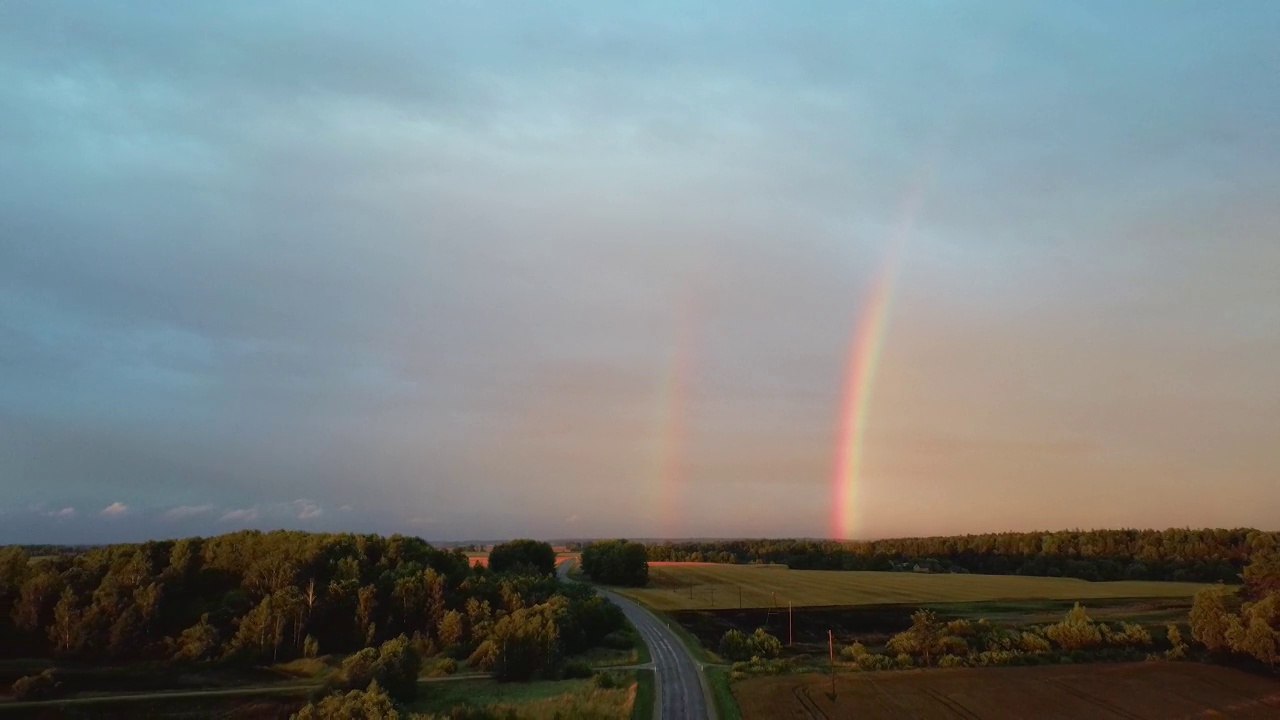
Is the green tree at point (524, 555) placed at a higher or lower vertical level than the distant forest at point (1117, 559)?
higher

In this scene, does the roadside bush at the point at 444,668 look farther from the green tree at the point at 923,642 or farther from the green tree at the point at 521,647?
the green tree at the point at 923,642

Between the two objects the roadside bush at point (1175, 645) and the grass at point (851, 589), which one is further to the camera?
the grass at point (851, 589)

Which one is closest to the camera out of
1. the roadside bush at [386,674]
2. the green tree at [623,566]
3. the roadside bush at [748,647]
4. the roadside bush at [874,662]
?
the roadside bush at [386,674]

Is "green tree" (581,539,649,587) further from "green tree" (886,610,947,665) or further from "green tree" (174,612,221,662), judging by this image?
"green tree" (174,612,221,662)

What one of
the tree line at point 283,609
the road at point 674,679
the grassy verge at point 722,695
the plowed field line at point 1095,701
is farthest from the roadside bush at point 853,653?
the tree line at point 283,609

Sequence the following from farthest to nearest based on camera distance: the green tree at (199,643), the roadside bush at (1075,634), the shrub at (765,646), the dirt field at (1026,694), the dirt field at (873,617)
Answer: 1. the dirt field at (873,617)
2. the roadside bush at (1075,634)
3. the shrub at (765,646)
4. the green tree at (199,643)
5. the dirt field at (1026,694)

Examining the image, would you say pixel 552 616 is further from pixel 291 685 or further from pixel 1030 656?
pixel 1030 656

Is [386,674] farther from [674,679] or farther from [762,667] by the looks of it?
[762,667]

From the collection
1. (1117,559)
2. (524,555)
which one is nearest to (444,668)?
(524,555)
